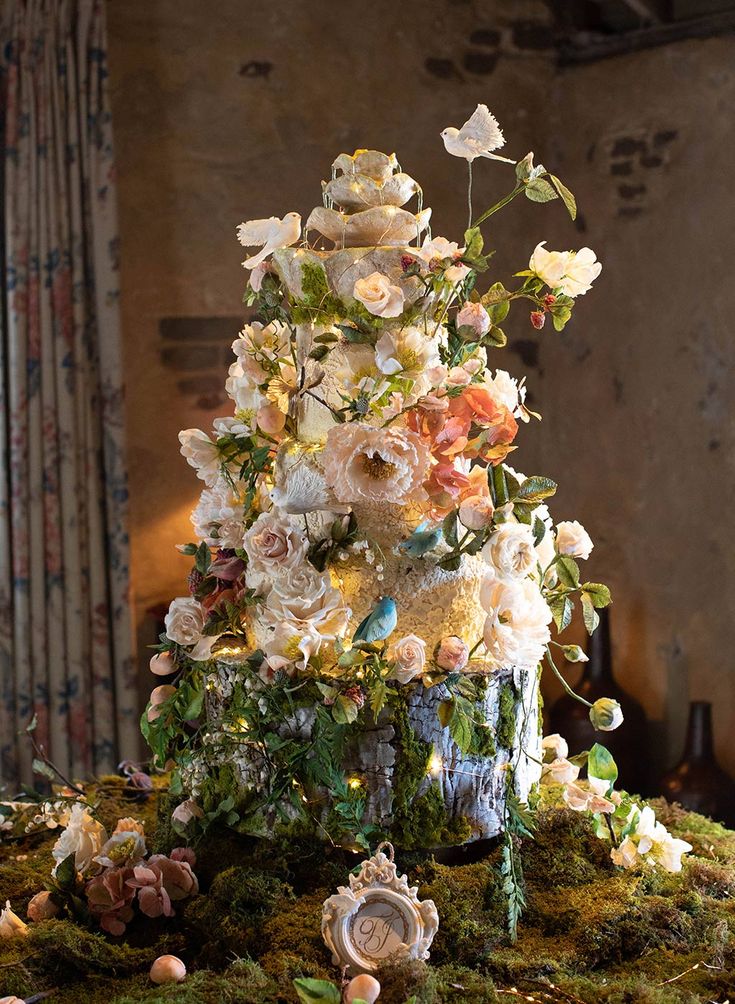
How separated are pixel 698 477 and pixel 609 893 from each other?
2.44m

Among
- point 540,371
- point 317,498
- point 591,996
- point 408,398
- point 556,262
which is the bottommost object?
point 591,996

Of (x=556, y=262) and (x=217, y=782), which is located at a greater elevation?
(x=556, y=262)

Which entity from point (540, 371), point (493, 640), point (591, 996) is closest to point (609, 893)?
point (591, 996)

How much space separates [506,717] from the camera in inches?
59.5

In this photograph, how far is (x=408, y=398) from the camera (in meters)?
1.51

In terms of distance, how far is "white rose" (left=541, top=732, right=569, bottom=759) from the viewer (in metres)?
1.71

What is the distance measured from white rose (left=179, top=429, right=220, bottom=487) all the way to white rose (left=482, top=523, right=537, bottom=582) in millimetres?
428

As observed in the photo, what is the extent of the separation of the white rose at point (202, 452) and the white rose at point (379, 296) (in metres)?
0.32

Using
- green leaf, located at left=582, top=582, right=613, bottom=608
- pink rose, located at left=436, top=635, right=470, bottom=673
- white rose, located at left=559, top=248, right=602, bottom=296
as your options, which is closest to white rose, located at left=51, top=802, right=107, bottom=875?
pink rose, located at left=436, top=635, right=470, bottom=673

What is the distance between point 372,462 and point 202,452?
0.31 meters

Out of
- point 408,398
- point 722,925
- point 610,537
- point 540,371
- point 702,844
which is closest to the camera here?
point 722,925

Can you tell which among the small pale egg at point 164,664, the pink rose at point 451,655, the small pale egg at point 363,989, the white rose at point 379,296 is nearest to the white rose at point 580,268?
the white rose at point 379,296

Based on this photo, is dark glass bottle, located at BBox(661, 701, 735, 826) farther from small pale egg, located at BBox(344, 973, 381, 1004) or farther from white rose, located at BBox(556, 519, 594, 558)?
small pale egg, located at BBox(344, 973, 381, 1004)

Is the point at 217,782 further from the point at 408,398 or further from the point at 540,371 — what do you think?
the point at 540,371
